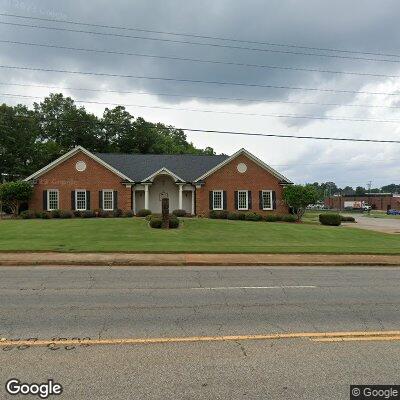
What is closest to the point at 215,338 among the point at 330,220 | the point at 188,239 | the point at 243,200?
the point at 188,239

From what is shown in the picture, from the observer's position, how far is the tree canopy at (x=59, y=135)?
2234 inches

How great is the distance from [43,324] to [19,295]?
2.75 metres

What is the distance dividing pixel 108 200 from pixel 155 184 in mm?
5028

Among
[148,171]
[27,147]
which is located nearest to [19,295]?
[148,171]

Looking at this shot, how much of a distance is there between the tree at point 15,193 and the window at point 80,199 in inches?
160

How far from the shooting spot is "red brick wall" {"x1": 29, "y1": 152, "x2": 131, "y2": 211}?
121 ft

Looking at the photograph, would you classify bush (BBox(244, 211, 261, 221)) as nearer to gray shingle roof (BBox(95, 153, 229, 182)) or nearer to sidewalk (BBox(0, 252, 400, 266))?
gray shingle roof (BBox(95, 153, 229, 182))

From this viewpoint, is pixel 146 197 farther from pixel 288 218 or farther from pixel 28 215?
pixel 288 218

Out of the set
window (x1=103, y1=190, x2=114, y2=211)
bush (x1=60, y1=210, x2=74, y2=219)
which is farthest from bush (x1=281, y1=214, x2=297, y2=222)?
bush (x1=60, y1=210, x2=74, y2=219)

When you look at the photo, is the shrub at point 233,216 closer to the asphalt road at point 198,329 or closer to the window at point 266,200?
the window at point 266,200

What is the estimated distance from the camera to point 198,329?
641 centimetres

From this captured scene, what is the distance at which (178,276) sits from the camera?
11953mm

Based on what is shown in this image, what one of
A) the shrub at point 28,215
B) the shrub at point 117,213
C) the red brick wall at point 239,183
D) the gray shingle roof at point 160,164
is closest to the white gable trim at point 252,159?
the red brick wall at point 239,183

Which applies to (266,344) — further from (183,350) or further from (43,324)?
(43,324)
